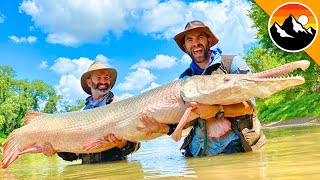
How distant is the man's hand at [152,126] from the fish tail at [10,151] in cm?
244

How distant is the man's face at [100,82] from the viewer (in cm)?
762

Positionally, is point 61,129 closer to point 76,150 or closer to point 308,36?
point 76,150

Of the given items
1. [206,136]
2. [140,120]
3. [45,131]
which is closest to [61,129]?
[45,131]

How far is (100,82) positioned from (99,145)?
4.45 ft

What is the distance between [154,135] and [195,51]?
4.09 feet

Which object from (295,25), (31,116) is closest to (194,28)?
(31,116)

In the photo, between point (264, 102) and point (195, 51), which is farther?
point (264, 102)

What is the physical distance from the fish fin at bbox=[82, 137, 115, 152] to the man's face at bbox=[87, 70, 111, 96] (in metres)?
1.08

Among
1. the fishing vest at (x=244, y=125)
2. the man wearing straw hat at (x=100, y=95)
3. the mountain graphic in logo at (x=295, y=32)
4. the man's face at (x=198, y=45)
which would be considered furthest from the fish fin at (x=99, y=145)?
the mountain graphic in logo at (x=295, y=32)

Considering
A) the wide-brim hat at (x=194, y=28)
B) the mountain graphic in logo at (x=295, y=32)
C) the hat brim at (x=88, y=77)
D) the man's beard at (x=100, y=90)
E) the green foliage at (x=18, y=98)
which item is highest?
the green foliage at (x=18, y=98)

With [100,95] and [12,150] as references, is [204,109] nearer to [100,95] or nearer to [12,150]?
[100,95]

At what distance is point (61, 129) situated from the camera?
710 cm

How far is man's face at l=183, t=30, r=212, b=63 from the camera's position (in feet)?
20.4

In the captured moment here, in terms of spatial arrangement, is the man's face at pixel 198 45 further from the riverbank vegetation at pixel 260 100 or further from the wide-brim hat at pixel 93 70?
the riverbank vegetation at pixel 260 100
